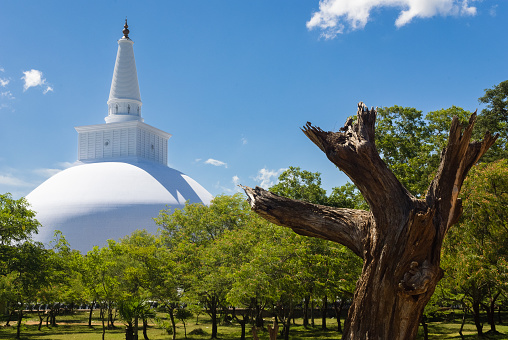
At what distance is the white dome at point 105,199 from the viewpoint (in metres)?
51.7

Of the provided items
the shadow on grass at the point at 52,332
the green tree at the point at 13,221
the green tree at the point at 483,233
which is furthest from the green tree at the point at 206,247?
the green tree at the point at 483,233

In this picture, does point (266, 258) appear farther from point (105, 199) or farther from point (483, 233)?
point (105, 199)

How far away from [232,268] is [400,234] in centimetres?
1660

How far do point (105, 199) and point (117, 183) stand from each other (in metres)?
3.22

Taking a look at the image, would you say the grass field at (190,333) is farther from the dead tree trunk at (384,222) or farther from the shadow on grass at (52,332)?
the dead tree trunk at (384,222)

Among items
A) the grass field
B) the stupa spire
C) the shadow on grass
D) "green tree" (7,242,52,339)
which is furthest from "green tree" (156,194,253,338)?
the stupa spire

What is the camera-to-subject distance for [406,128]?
30438 millimetres

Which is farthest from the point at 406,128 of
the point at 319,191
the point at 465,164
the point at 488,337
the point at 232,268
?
the point at 465,164

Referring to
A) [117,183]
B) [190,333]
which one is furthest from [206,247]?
[117,183]

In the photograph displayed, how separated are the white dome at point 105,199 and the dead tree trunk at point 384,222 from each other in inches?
1845

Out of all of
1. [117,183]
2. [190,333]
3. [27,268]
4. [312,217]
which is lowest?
[190,333]

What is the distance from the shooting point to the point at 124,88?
62.6 meters

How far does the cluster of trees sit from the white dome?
1725 centimetres

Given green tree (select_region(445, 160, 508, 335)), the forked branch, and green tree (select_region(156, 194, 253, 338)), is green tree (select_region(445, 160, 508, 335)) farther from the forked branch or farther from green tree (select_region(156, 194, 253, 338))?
green tree (select_region(156, 194, 253, 338))
